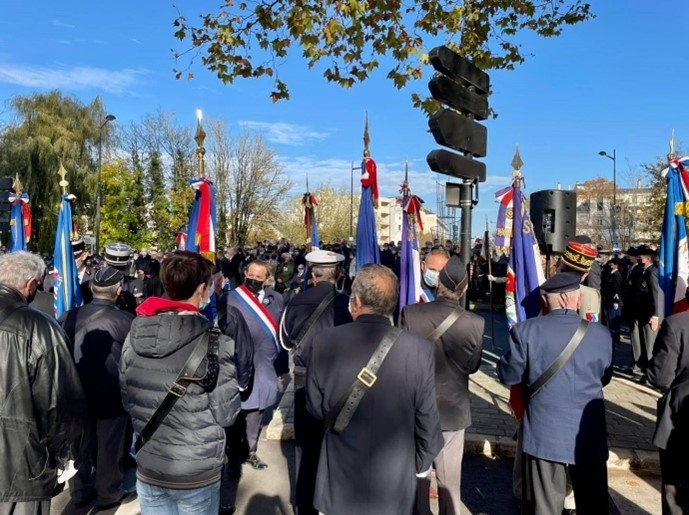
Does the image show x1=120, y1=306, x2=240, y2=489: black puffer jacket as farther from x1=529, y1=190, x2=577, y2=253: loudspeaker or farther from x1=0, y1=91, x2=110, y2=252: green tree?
x1=0, y1=91, x2=110, y2=252: green tree

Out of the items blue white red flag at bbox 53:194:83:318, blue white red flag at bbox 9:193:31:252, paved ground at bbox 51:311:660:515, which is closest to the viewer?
paved ground at bbox 51:311:660:515

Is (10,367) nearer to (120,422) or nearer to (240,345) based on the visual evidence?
(240,345)

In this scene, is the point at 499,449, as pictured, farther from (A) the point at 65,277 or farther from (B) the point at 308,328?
(A) the point at 65,277

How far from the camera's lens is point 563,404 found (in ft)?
11.0

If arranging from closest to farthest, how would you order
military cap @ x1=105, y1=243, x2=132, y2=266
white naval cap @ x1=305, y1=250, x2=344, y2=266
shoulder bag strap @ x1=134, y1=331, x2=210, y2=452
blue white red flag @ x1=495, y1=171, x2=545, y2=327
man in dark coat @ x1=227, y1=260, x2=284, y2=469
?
1. shoulder bag strap @ x1=134, y1=331, x2=210, y2=452
2. white naval cap @ x1=305, y1=250, x2=344, y2=266
3. man in dark coat @ x1=227, y1=260, x2=284, y2=469
4. blue white red flag @ x1=495, y1=171, x2=545, y2=327
5. military cap @ x1=105, y1=243, x2=132, y2=266

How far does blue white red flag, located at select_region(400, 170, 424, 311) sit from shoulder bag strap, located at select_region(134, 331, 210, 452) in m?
5.24

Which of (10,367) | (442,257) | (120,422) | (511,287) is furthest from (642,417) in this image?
(10,367)

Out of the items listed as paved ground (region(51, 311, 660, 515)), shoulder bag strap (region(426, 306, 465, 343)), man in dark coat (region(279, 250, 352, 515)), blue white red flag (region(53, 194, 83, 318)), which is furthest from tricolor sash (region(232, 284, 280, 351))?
blue white red flag (region(53, 194, 83, 318))

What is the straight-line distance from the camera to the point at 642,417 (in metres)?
6.35

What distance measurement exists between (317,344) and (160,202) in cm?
3404

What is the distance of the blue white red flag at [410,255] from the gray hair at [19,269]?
531 cm

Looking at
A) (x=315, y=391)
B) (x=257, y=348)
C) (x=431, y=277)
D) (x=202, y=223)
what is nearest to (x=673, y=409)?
(x=431, y=277)

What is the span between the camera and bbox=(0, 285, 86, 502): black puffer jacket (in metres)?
2.70

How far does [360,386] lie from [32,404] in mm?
1722
